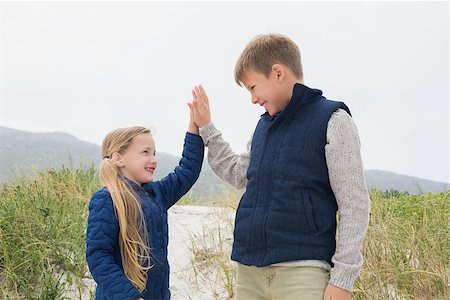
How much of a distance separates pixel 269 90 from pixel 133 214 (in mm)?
820

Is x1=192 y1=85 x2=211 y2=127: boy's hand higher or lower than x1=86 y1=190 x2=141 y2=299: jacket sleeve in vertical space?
higher

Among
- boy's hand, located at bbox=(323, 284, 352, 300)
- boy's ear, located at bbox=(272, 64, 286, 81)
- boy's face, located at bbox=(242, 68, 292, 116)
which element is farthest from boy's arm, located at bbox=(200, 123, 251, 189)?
boy's hand, located at bbox=(323, 284, 352, 300)

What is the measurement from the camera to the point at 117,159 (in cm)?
273

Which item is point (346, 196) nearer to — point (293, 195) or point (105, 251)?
point (293, 195)

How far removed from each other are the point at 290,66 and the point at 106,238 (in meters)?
1.09

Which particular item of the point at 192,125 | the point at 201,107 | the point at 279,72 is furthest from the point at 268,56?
the point at 192,125

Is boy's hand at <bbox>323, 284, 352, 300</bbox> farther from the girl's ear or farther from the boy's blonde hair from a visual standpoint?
the girl's ear

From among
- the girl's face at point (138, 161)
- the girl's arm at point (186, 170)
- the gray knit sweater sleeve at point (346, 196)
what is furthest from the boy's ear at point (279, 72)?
the girl's face at point (138, 161)

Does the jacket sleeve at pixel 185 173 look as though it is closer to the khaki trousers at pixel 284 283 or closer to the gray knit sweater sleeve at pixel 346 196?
the khaki trousers at pixel 284 283

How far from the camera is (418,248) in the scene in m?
4.24

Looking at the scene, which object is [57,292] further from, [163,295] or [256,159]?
[256,159]

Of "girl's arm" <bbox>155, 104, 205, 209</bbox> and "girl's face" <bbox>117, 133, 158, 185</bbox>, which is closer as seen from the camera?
"girl's face" <bbox>117, 133, 158, 185</bbox>

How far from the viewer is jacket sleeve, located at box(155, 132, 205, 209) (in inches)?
112

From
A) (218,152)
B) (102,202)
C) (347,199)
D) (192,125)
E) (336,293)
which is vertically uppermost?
(192,125)
